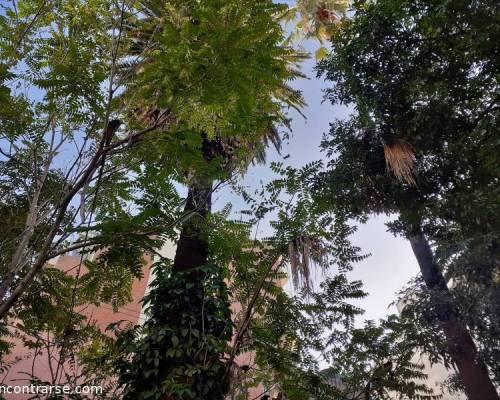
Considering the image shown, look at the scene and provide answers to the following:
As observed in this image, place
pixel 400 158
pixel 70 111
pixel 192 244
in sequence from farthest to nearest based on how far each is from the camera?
pixel 400 158 → pixel 192 244 → pixel 70 111

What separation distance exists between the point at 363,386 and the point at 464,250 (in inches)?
112

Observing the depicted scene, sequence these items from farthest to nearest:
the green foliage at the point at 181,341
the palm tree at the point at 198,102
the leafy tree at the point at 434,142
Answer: the leafy tree at the point at 434,142, the green foliage at the point at 181,341, the palm tree at the point at 198,102

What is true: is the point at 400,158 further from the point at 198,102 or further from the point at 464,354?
the point at 198,102

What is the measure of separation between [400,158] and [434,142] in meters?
0.97

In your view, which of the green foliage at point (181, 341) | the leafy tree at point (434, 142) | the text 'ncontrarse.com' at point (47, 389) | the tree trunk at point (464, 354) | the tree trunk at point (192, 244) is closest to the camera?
the text 'ncontrarse.com' at point (47, 389)

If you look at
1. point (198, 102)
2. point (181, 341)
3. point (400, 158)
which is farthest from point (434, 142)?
point (181, 341)

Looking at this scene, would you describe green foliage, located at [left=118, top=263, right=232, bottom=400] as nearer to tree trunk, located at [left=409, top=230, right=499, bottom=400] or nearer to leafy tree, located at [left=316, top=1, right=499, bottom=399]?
leafy tree, located at [left=316, top=1, right=499, bottom=399]

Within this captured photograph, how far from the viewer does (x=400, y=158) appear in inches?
247

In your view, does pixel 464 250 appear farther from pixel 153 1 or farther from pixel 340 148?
pixel 153 1

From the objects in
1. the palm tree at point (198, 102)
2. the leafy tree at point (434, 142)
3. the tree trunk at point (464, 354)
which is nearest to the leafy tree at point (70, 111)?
the palm tree at point (198, 102)

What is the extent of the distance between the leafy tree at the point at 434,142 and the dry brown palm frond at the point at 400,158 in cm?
2

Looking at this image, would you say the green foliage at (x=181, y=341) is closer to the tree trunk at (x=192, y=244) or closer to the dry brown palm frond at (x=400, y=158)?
the tree trunk at (x=192, y=244)

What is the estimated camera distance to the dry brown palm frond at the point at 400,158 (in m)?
6.18

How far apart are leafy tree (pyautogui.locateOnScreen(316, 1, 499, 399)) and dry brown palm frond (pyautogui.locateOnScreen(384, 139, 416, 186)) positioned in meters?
0.02
